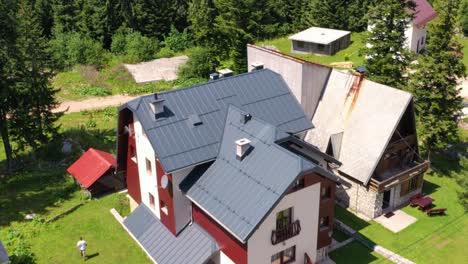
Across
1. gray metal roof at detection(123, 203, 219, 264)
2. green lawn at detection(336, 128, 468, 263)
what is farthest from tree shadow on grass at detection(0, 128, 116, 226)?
green lawn at detection(336, 128, 468, 263)

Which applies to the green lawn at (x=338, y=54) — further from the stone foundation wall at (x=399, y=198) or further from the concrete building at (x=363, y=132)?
the stone foundation wall at (x=399, y=198)

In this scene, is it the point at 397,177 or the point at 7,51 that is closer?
the point at 397,177

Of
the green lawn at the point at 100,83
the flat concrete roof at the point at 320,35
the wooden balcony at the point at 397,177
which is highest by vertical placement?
the flat concrete roof at the point at 320,35

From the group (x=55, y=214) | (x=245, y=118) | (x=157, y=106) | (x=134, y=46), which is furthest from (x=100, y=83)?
(x=245, y=118)

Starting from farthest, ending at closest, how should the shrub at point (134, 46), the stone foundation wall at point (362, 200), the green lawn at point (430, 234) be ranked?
the shrub at point (134, 46) → the stone foundation wall at point (362, 200) → the green lawn at point (430, 234)

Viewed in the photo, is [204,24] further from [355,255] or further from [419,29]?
[355,255]

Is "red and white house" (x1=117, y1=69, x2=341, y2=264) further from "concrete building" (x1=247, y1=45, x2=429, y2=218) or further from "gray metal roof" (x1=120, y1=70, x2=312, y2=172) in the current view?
"concrete building" (x1=247, y1=45, x2=429, y2=218)

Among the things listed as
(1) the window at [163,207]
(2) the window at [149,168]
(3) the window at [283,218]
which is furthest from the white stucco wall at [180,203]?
(3) the window at [283,218]
